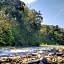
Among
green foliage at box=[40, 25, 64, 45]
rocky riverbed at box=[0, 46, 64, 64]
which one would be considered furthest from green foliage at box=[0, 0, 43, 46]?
rocky riverbed at box=[0, 46, 64, 64]

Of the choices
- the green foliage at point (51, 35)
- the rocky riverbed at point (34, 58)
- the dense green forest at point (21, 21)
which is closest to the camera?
the rocky riverbed at point (34, 58)

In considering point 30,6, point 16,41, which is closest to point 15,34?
point 16,41

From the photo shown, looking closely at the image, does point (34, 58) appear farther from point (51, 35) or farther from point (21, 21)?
point (51, 35)

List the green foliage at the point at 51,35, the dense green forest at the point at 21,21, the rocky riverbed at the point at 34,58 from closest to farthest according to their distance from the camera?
the rocky riverbed at the point at 34,58, the dense green forest at the point at 21,21, the green foliage at the point at 51,35

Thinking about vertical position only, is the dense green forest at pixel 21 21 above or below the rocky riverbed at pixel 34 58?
above

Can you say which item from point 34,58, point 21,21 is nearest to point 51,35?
point 21,21

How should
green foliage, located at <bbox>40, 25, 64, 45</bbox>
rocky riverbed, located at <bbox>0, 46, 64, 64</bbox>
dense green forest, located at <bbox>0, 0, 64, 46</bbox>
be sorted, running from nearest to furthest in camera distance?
rocky riverbed, located at <bbox>0, 46, 64, 64</bbox>
dense green forest, located at <bbox>0, 0, 64, 46</bbox>
green foliage, located at <bbox>40, 25, 64, 45</bbox>

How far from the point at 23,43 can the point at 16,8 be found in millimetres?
18306

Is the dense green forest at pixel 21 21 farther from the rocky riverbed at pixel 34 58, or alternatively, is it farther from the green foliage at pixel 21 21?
the rocky riverbed at pixel 34 58

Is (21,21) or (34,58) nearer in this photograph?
(34,58)

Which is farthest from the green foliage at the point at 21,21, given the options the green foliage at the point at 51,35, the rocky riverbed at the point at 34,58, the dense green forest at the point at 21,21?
the rocky riverbed at the point at 34,58

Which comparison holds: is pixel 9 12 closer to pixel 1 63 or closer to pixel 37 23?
pixel 37 23

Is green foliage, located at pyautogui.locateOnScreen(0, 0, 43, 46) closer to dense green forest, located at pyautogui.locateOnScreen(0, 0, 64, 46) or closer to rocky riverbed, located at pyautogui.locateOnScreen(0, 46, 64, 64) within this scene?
dense green forest, located at pyautogui.locateOnScreen(0, 0, 64, 46)

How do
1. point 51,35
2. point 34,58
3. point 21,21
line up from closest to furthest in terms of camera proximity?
1. point 34,58
2. point 21,21
3. point 51,35
